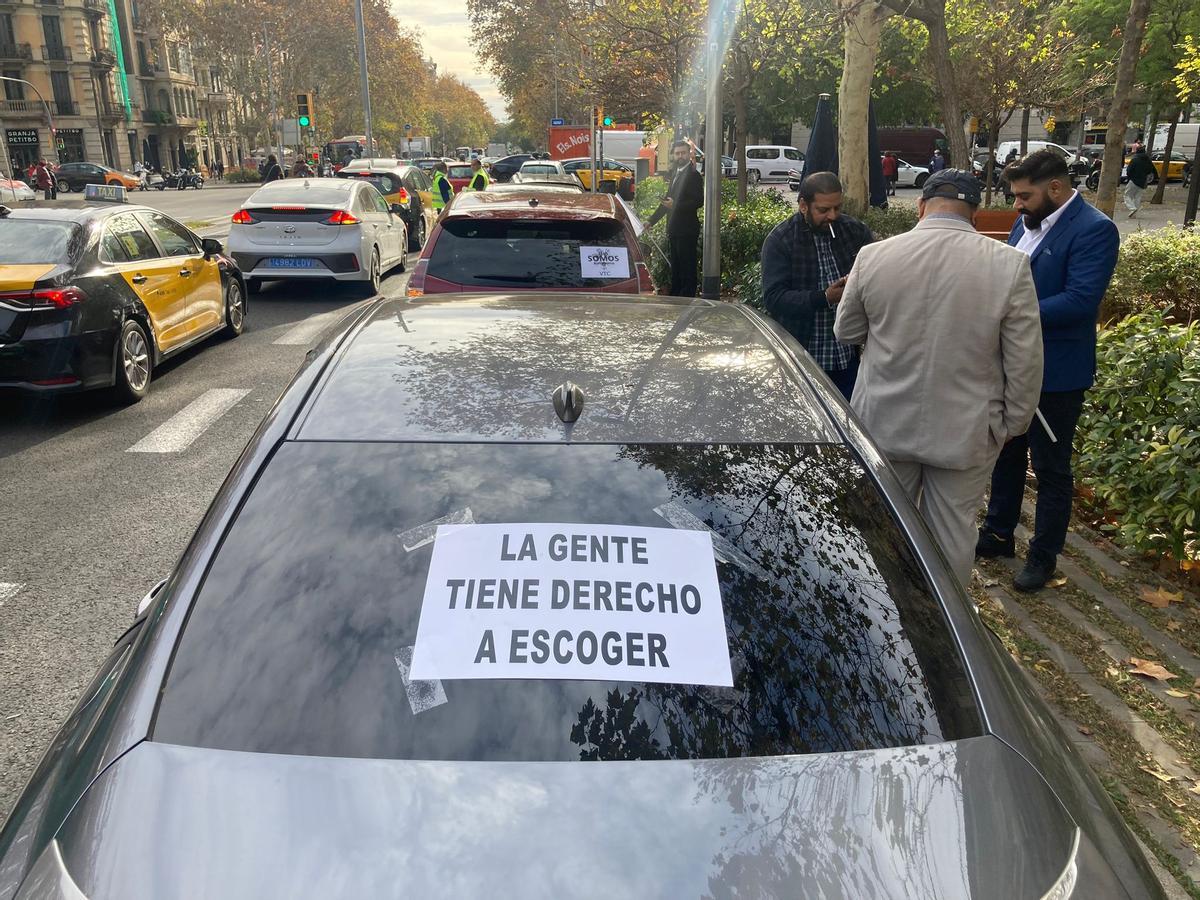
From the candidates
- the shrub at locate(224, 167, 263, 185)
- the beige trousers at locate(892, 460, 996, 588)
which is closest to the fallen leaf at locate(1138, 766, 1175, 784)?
the beige trousers at locate(892, 460, 996, 588)

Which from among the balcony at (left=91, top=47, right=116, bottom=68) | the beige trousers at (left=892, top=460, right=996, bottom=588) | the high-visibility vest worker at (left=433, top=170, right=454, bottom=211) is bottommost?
the high-visibility vest worker at (left=433, top=170, right=454, bottom=211)

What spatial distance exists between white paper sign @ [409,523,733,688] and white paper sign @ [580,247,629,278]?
470 centimetres

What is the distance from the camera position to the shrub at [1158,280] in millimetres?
7844

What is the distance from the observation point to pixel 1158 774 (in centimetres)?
347

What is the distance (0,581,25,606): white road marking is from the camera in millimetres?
4922

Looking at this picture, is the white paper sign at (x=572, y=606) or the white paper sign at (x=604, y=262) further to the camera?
the white paper sign at (x=604, y=262)

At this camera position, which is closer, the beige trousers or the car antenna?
the car antenna

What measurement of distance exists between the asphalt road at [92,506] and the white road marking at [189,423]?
0.02 m

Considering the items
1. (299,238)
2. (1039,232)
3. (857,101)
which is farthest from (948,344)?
(299,238)

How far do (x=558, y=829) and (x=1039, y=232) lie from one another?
4018mm

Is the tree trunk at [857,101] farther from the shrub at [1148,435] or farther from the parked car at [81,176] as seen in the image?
the parked car at [81,176]

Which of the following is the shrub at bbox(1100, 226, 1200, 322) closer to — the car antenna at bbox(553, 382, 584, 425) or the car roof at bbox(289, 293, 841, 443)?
the car roof at bbox(289, 293, 841, 443)

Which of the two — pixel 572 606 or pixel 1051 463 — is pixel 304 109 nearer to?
pixel 1051 463

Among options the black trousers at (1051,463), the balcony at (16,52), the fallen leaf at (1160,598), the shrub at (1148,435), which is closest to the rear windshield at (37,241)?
the black trousers at (1051,463)
